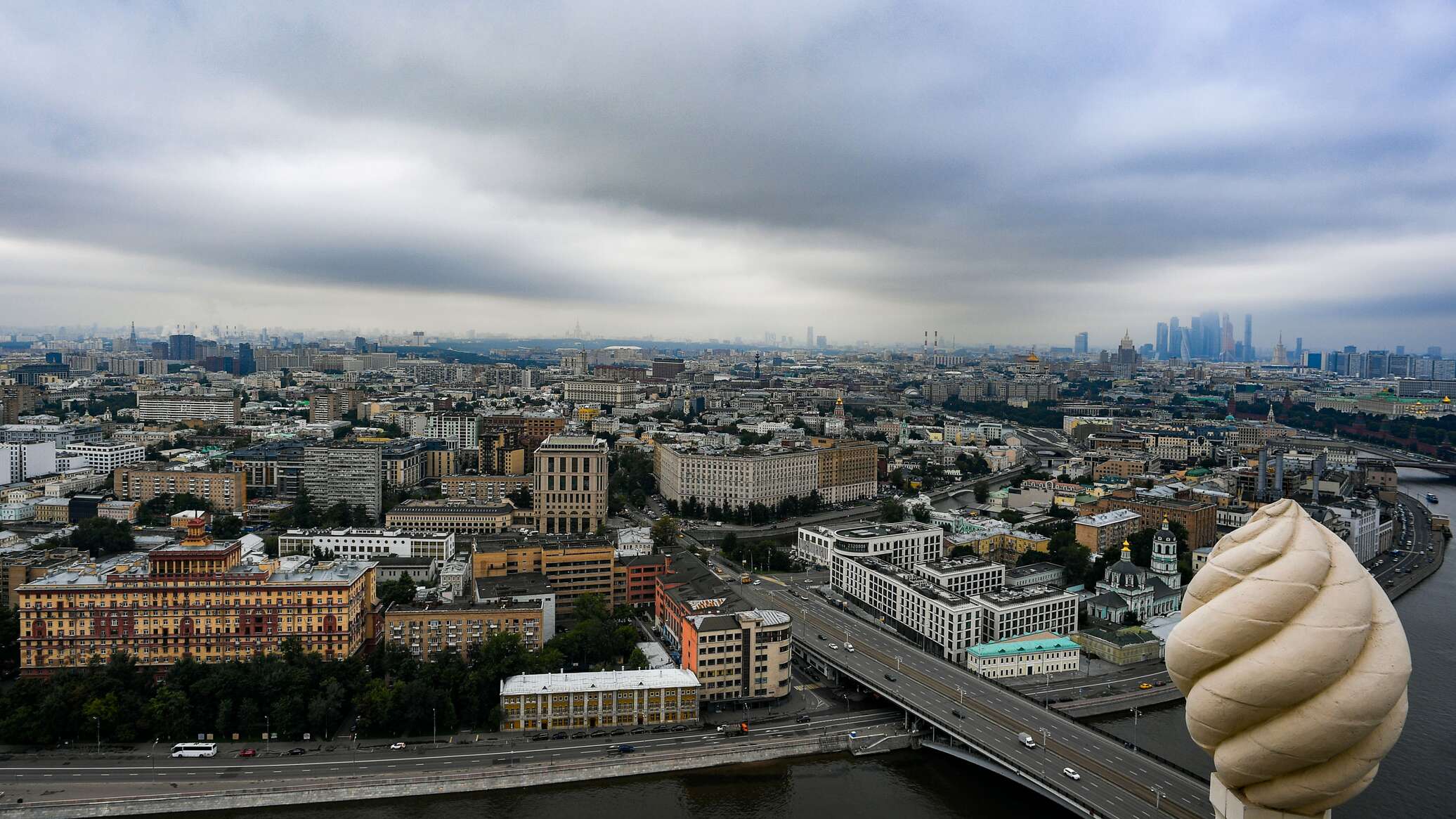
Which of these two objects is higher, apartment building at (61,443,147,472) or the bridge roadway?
apartment building at (61,443,147,472)

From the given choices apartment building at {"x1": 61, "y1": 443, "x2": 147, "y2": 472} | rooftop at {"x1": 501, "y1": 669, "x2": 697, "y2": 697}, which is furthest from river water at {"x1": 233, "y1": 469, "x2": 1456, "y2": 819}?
apartment building at {"x1": 61, "y1": 443, "x2": 147, "y2": 472}

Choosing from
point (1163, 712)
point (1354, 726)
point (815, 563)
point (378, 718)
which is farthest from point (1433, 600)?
point (378, 718)

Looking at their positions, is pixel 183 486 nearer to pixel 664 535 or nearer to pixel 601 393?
pixel 664 535

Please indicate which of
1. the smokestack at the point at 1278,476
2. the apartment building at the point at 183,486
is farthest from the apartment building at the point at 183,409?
the smokestack at the point at 1278,476

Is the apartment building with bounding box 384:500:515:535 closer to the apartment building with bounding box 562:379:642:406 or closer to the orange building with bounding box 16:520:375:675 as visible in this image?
the orange building with bounding box 16:520:375:675

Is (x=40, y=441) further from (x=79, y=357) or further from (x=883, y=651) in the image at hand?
(x=79, y=357)
